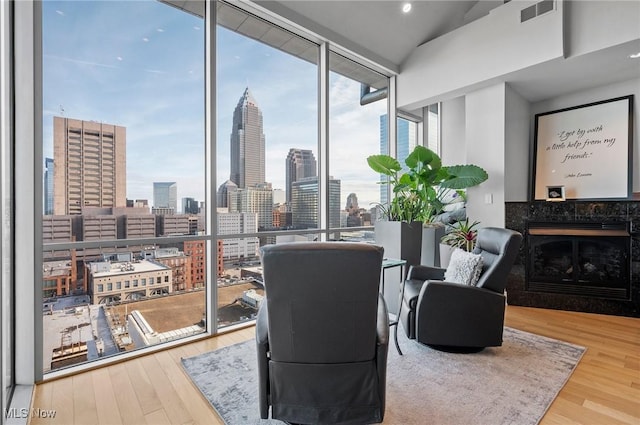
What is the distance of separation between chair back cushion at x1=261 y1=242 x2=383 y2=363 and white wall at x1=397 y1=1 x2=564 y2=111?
346 centimetres

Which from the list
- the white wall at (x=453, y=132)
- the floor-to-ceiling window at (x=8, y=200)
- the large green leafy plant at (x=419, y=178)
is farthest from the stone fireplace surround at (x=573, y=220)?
the floor-to-ceiling window at (x=8, y=200)

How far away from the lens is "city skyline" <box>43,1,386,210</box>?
238 centimetres

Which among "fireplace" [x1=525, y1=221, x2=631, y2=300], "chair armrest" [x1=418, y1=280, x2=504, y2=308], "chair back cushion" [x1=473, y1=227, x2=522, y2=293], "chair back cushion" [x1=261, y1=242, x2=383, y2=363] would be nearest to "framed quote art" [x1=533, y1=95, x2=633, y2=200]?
"fireplace" [x1=525, y1=221, x2=631, y2=300]

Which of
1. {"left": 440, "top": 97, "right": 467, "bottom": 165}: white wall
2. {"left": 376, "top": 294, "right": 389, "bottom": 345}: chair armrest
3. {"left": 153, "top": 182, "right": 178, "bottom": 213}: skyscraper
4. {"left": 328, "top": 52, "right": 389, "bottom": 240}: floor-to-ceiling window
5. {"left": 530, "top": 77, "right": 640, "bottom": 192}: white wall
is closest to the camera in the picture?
{"left": 376, "top": 294, "right": 389, "bottom": 345}: chair armrest

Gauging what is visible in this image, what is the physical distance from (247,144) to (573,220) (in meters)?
3.92

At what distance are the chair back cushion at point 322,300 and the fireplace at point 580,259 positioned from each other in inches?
136

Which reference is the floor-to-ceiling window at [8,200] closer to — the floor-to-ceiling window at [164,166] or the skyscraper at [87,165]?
the floor-to-ceiling window at [164,166]

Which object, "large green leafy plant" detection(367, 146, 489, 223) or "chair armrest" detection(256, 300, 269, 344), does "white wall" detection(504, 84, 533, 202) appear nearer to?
"large green leafy plant" detection(367, 146, 489, 223)

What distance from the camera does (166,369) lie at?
232 cm

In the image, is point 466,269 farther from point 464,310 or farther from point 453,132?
point 453,132

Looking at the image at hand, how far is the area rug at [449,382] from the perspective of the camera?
1.76 metres

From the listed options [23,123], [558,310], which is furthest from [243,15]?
[558,310]

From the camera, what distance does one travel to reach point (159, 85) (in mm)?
2803

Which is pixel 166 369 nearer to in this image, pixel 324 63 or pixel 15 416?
pixel 15 416
